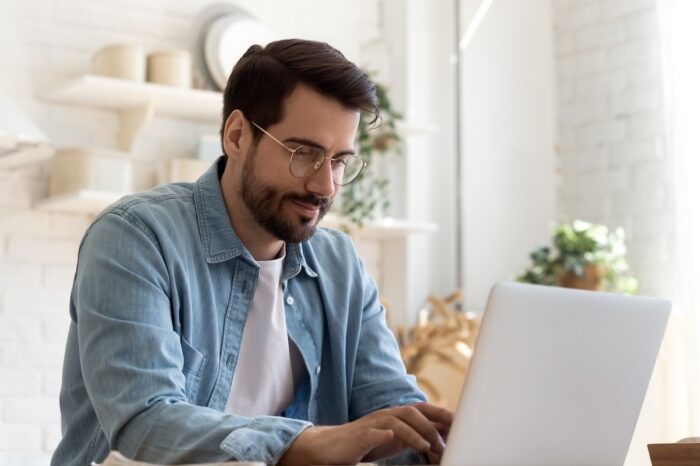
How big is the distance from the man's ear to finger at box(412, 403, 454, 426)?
637 mm

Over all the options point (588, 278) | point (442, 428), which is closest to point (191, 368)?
point (442, 428)

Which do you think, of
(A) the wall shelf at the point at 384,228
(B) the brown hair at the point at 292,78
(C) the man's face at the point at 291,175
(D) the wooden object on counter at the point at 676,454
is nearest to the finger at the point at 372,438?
(D) the wooden object on counter at the point at 676,454

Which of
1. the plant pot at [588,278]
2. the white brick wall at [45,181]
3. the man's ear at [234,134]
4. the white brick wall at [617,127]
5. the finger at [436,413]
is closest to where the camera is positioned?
the finger at [436,413]

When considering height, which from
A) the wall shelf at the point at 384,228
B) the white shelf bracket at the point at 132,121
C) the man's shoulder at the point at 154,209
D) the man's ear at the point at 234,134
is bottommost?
the man's shoulder at the point at 154,209

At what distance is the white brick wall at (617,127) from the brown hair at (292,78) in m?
2.36

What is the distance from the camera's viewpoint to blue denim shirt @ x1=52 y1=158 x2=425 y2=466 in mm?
1387

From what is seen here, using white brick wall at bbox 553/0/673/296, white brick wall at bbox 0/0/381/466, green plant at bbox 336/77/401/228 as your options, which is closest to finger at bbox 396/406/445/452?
white brick wall at bbox 0/0/381/466

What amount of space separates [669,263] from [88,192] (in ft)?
6.81

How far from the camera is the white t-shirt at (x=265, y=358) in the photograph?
Result: 5.80 feet

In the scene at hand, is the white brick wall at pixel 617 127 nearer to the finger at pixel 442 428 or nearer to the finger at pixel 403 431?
the finger at pixel 442 428

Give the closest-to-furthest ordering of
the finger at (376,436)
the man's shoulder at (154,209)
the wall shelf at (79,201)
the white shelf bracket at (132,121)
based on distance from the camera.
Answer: the finger at (376,436) < the man's shoulder at (154,209) < the wall shelf at (79,201) < the white shelf bracket at (132,121)

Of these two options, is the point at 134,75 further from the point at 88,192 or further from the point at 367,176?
the point at 367,176

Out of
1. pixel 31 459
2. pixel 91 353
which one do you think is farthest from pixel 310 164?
pixel 31 459

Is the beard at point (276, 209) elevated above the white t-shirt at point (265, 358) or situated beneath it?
elevated above
